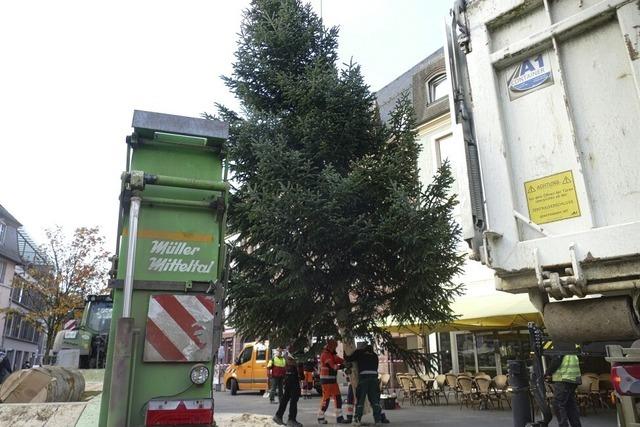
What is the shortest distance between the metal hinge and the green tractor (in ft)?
31.3

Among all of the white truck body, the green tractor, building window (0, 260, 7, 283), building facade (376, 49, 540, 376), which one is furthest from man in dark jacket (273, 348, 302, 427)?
building window (0, 260, 7, 283)

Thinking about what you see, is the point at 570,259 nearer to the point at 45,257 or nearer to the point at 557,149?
the point at 557,149

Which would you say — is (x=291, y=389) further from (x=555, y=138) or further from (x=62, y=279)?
(x=62, y=279)

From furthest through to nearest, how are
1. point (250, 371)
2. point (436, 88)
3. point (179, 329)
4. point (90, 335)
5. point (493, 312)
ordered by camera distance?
1. point (250, 371)
2. point (436, 88)
3. point (90, 335)
4. point (493, 312)
5. point (179, 329)

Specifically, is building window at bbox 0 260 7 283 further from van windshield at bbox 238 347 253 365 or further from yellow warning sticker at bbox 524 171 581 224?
yellow warning sticker at bbox 524 171 581 224

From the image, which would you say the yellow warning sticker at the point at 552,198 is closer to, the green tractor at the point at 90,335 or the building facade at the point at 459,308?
the building facade at the point at 459,308

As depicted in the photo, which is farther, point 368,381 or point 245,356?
point 245,356

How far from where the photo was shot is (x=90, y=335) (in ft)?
38.7

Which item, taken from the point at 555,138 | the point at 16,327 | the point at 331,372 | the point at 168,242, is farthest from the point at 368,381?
the point at 16,327

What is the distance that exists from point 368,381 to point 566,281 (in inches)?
272

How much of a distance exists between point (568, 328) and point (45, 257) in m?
31.3

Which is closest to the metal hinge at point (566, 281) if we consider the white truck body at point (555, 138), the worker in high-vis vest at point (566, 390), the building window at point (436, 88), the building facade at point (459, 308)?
the white truck body at point (555, 138)

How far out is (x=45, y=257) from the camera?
29000 millimetres

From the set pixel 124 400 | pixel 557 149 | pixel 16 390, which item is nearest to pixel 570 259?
pixel 557 149
